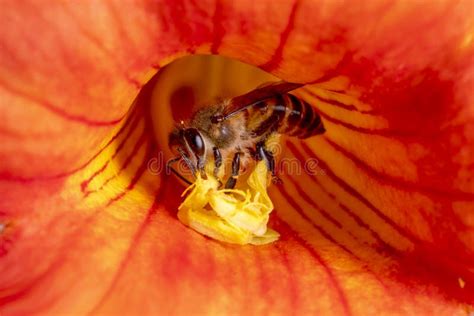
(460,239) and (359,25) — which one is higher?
(359,25)

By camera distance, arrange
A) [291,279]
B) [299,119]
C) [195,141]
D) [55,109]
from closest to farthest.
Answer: [55,109] < [291,279] < [195,141] < [299,119]

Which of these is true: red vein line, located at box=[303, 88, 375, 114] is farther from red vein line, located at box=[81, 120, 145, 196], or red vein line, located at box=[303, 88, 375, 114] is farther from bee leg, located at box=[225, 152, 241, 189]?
red vein line, located at box=[81, 120, 145, 196]

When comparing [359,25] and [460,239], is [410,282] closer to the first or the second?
[460,239]

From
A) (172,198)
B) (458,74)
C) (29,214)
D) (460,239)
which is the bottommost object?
(29,214)

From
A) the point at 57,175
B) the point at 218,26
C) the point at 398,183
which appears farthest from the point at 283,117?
the point at 57,175

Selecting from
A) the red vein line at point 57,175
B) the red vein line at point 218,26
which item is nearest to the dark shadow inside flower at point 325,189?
the red vein line at point 57,175

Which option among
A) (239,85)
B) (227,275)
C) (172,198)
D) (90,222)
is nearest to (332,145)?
(239,85)

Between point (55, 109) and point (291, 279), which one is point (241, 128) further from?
point (55, 109)

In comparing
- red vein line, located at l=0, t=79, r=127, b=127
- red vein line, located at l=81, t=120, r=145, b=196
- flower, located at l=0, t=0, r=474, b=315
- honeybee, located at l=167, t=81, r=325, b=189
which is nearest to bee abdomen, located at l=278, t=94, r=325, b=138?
honeybee, located at l=167, t=81, r=325, b=189
